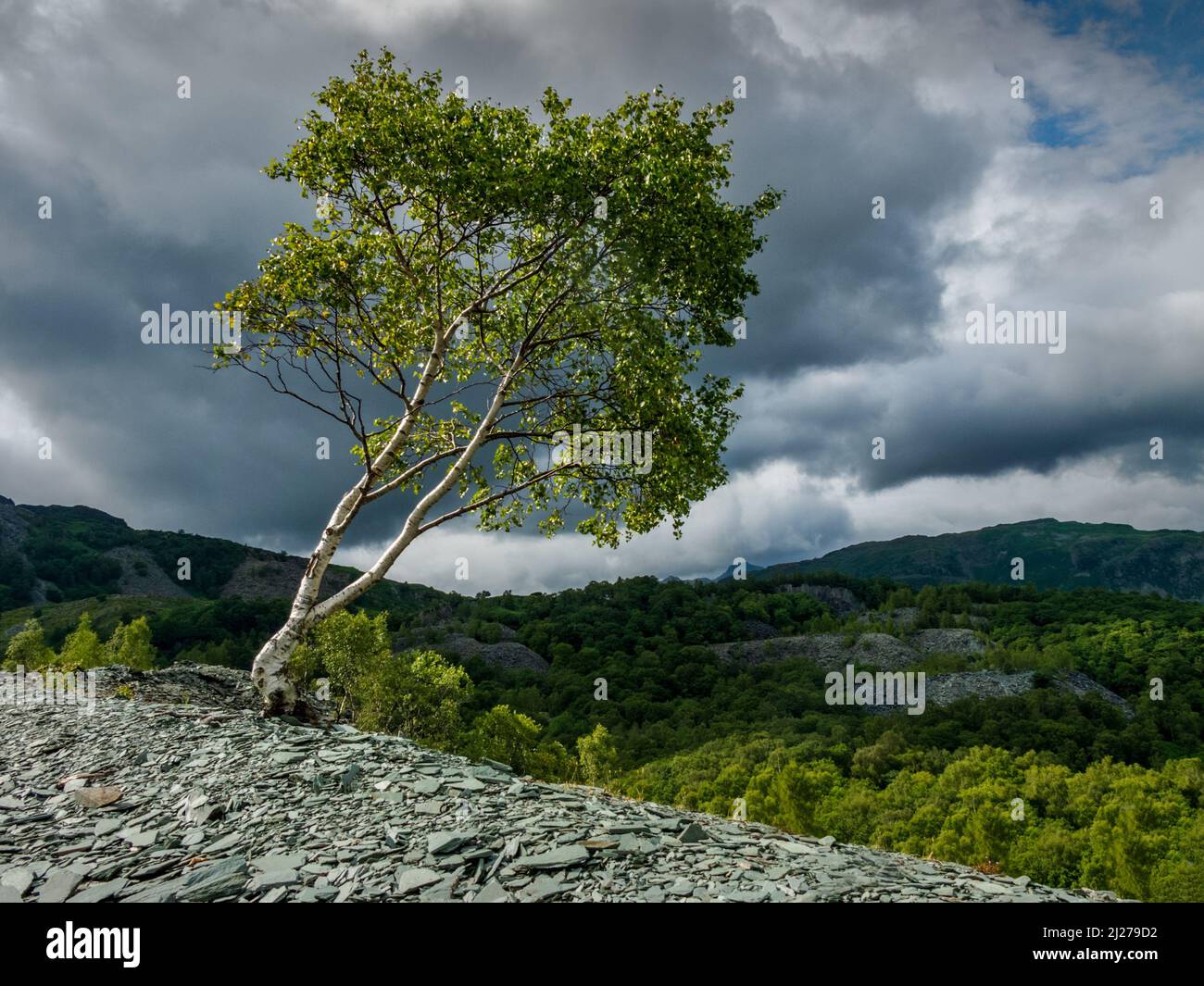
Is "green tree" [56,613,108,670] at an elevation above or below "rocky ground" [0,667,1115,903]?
below

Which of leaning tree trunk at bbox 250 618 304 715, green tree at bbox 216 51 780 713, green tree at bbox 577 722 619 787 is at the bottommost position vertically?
green tree at bbox 577 722 619 787

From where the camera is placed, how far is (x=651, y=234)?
17.7 metres

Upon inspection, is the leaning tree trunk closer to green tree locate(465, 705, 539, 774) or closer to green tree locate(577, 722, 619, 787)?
green tree locate(465, 705, 539, 774)

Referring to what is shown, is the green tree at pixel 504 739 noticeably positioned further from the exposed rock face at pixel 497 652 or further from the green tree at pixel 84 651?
the exposed rock face at pixel 497 652

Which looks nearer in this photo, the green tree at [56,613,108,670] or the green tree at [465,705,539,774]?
Answer: the green tree at [56,613,108,670]

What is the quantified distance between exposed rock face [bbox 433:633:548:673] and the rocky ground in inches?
5885

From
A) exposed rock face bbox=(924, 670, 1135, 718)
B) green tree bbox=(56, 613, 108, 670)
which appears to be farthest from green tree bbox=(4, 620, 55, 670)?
exposed rock face bbox=(924, 670, 1135, 718)

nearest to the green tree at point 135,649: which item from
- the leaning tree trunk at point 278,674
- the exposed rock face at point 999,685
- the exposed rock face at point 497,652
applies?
the leaning tree trunk at point 278,674

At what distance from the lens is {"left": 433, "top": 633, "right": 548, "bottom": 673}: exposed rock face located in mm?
164238

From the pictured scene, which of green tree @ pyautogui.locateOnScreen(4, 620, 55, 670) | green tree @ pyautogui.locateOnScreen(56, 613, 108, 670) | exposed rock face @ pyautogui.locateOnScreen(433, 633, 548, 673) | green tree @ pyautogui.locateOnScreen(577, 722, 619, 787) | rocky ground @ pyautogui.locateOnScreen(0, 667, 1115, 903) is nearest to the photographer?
rocky ground @ pyautogui.locateOnScreen(0, 667, 1115, 903)

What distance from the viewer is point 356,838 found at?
10.0 metres

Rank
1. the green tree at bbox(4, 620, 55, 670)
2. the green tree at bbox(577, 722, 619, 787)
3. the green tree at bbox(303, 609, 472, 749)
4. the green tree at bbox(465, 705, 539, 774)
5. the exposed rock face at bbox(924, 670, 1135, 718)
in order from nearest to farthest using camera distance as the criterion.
Result: the green tree at bbox(303, 609, 472, 749) < the green tree at bbox(4, 620, 55, 670) < the green tree at bbox(465, 705, 539, 774) < the green tree at bbox(577, 722, 619, 787) < the exposed rock face at bbox(924, 670, 1135, 718)
